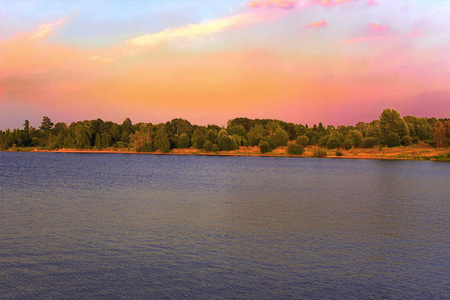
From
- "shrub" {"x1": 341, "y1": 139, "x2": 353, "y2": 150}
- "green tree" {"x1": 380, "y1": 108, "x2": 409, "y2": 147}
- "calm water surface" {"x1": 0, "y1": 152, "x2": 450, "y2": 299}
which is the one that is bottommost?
"calm water surface" {"x1": 0, "y1": 152, "x2": 450, "y2": 299}

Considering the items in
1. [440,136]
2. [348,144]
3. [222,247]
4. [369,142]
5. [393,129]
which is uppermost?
[393,129]

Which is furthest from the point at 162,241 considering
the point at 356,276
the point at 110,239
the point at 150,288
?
the point at 356,276

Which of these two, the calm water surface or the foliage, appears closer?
the calm water surface

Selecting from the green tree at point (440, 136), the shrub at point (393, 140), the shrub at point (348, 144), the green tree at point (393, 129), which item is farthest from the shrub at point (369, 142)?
the green tree at point (440, 136)

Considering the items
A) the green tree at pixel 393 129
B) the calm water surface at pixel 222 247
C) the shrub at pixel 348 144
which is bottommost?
the calm water surface at pixel 222 247

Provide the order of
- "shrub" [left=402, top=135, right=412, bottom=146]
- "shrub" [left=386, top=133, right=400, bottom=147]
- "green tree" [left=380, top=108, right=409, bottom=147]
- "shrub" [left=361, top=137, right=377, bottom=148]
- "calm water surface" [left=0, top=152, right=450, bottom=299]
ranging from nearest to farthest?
1. "calm water surface" [left=0, top=152, right=450, bottom=299]
2. "shrub" [left=386, top=133, right=400, bottom=147]
3. "shrub" [left=361, top=137, right=377, bottom=148]
4. "shrub" [left=402, top=135, right=412, bottom=146]
5. "green tree" [left=380, top=108, right=409, bottom=147]

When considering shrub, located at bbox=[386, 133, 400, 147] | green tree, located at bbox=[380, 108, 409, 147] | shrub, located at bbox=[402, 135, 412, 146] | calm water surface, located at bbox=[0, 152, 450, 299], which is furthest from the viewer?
green tree, located at bbox=[380, 108, 409, 147]

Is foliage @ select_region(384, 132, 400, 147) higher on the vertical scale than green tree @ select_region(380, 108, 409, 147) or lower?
lower

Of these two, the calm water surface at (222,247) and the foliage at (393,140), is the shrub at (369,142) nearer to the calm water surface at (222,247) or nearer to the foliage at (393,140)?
the foliage at (393,140)

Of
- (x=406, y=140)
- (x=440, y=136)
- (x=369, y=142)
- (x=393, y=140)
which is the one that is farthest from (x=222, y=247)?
(x=406, y=140)

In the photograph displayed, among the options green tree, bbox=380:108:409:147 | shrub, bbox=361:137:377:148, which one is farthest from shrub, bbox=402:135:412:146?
shrub, bbox=361:137:377:148

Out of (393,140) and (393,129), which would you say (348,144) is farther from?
(393,129)

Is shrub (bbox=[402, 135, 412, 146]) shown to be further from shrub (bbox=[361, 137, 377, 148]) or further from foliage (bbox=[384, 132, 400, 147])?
shrub (bbox=[361, 137, 377, 148])

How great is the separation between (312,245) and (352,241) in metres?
3.72
